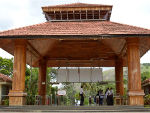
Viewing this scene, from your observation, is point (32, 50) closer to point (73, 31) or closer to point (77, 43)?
point (77, 43)

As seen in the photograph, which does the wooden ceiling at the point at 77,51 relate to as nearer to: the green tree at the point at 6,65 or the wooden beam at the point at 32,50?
the wooden beam at the point at 32,50

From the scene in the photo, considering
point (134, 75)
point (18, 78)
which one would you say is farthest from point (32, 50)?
point (134, 75)

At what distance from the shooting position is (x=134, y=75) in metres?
12.4

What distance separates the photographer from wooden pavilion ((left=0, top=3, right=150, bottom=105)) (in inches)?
496

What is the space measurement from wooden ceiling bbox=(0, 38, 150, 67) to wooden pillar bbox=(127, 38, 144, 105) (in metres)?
2.28

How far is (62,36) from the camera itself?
1289 cm

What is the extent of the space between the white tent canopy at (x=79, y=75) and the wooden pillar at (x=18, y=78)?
6.47m

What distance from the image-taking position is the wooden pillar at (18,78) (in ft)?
40.3

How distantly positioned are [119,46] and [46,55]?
6.54 metres

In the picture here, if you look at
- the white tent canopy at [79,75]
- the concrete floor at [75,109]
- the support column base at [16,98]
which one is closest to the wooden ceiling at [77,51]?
the white tent canopy at [79,75]

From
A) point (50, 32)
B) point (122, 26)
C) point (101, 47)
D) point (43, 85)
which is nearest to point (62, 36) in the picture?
point (50, 32)

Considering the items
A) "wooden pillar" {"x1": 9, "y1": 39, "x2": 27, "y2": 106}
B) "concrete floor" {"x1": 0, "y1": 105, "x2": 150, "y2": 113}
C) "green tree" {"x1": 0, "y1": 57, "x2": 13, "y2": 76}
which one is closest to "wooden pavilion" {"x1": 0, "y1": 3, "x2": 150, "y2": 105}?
"wooden pillar" {"x1": 9, "y1": 39, "x2": 27, "y2": 106}

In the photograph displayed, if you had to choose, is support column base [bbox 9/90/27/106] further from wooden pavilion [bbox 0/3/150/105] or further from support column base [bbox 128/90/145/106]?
support column base [bbox 128/90/145/106]

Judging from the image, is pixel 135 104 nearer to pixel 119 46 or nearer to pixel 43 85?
pixel 119 46
